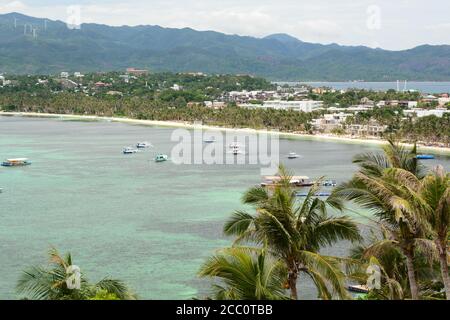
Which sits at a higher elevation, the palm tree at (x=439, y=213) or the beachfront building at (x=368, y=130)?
the palm tree at (x=439, y=213)

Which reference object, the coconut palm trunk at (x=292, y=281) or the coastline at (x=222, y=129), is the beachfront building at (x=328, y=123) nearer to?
the coastline at (x=222, y=129)

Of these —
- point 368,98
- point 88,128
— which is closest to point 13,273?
point 88,128

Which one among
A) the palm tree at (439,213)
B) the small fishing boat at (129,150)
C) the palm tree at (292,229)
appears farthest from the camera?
the small fishing boat at (129,150)

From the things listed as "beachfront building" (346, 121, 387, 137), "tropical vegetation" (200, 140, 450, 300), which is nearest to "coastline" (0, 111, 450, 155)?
"beachfront building" (346, 121, 387, 137)

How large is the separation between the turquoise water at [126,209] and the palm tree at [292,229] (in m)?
7.74

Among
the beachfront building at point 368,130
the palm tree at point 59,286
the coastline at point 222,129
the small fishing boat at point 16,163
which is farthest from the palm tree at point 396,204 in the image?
the beachfront building at point 368,130

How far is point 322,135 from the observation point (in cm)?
5344

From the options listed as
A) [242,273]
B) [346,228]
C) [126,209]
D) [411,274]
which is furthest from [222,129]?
[242,273]

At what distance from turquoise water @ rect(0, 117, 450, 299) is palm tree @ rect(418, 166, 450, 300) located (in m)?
7.92

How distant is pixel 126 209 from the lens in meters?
23.2

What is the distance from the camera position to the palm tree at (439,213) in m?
4.74

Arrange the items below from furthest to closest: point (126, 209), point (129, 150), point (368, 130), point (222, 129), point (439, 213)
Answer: point (222, 129) < point (368, 130) < point (129, 150) < point (126, 209) < point (439, 213)

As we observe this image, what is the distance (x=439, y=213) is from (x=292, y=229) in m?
0.95

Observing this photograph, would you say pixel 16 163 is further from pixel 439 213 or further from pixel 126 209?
pixel 439 213
